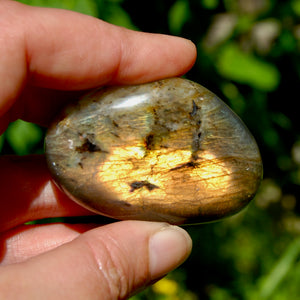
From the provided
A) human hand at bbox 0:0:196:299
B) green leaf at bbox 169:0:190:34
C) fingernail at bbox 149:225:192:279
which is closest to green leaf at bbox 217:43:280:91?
green leaf at bbox 169:0:190:34

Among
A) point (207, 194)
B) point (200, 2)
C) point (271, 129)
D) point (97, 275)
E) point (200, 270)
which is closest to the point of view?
point (97, 275)

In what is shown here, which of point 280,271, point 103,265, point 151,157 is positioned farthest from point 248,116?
point 103,265

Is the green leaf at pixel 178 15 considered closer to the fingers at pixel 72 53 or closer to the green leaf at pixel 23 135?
the fingers at pixel 72 53

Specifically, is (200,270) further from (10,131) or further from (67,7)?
(67,7)

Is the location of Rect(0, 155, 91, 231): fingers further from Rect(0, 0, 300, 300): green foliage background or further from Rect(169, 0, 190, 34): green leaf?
Rect(169, 0, 190, 34): green leaf

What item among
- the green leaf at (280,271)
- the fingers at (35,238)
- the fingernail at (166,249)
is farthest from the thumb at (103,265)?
the green leaf at (280,271)

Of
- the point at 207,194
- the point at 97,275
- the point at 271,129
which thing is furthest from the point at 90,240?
the point at 271,129

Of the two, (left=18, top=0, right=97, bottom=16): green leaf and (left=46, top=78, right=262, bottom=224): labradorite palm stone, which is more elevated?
(left=18, top=0, right=97, bottom=16): green leaf
